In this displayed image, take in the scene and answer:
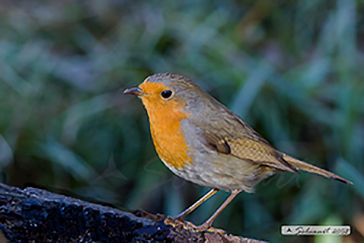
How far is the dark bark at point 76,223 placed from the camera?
77 centimetres

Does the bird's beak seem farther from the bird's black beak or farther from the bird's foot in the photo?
the bird's foot

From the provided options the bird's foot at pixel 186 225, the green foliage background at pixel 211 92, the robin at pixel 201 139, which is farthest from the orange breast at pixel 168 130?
the green foliage background at pixel 211 92

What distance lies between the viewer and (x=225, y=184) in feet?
2.55

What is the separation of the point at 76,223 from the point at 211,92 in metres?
1.05

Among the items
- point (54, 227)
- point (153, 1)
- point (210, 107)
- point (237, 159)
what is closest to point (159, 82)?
point (210, 107)

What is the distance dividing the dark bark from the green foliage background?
2.11 feet

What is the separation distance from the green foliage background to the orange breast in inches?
31.6

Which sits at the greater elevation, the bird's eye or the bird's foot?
the bird's eye

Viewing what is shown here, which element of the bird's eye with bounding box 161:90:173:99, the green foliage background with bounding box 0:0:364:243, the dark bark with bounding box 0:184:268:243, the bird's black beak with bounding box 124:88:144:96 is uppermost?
the green foliage background with bounding box 0:0:364:243

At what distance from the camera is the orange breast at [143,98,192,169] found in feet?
2.50

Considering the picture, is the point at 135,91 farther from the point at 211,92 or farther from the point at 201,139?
the point at 211,92

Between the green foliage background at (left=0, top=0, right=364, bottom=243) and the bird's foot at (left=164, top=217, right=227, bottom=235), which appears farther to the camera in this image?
the green foliage background at (left=0, top=0, right=364, bottom=243)

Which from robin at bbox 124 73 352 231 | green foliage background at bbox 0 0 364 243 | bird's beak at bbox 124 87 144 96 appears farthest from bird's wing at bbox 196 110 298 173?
green foliage background at bbox 0 0 364 243

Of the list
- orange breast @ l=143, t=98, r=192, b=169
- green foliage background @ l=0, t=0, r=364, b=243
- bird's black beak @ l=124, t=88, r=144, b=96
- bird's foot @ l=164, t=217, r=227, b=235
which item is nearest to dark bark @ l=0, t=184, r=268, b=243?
bird's foot @ l=164, t=217, r=227, b=235
